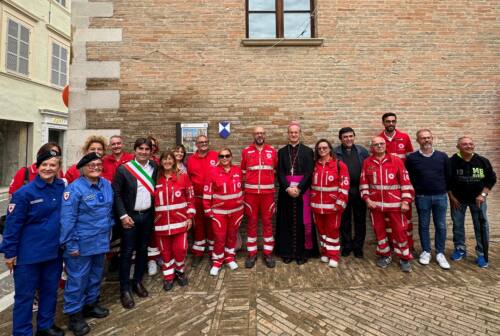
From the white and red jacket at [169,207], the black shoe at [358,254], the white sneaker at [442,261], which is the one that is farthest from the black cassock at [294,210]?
the white sneaker at [442,261]

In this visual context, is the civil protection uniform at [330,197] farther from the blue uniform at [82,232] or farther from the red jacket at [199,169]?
the blue uniform at [82,232]

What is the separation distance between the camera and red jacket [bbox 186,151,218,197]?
4613 millimetres

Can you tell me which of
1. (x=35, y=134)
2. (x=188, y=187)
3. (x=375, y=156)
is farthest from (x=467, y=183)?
(x=35, y=134)

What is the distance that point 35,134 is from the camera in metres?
13.9

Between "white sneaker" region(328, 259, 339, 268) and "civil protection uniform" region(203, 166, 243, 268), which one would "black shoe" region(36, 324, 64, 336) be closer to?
"civil protection uniform" region(203, 166, 243, 268)

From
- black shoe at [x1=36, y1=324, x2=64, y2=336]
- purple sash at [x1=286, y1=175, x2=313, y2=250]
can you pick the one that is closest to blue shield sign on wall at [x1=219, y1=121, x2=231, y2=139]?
purple sash at [x1=286, y1=175, x2=313, y2=250]

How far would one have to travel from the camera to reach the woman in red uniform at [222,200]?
416 cm

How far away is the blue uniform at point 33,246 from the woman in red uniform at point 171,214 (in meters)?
1.19

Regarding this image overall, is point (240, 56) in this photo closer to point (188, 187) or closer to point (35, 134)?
point (188, 187)

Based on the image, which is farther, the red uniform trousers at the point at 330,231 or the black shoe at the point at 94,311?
the red uniform trousers at the point at 330,231

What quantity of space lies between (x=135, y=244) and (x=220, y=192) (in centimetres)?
138

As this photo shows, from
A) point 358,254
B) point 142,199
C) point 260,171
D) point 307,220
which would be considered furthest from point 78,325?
point 358,254

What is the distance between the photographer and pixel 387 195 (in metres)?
4.27

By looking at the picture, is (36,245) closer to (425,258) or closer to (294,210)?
(294,210)
